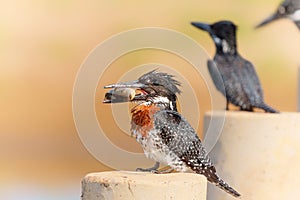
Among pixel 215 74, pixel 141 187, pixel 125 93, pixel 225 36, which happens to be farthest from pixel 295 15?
pixel 141 187

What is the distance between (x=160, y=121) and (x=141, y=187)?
0.32 metres

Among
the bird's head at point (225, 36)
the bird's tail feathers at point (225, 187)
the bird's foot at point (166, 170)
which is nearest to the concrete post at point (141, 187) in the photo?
the bird's foot at point (166, 170)

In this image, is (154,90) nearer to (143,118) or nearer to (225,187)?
(143,118)

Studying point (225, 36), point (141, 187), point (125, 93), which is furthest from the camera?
point (225, 36)

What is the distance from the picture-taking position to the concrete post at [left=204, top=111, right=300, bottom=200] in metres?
2.64

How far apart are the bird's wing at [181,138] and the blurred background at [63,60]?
2213mm

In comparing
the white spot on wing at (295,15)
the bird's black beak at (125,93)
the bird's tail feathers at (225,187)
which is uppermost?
the white spot on wing at (295,15)

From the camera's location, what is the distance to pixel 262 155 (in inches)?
104

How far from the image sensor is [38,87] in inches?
216

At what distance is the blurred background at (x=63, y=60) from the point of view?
4.88 m

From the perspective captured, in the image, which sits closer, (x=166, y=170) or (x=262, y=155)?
(x=166, y=170)

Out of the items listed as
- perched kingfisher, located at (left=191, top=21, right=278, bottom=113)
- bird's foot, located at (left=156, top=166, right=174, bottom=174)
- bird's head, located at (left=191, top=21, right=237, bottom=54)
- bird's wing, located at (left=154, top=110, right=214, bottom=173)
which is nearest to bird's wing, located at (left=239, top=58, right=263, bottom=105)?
perched kingfisher, located at (left=191, top=21, right=278, bottom=113)

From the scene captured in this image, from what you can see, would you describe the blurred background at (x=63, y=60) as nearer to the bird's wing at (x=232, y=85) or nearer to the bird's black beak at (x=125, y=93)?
the bird's wing at (x=232, y=85)

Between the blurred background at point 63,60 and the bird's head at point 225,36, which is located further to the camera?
the blurred background at point 63,60
